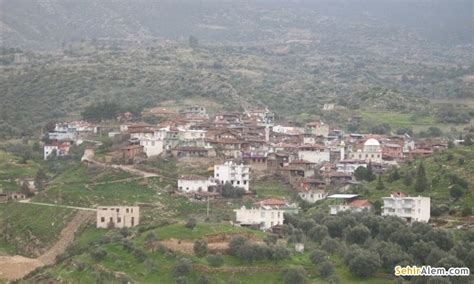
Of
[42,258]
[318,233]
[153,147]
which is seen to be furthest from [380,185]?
[42,258]

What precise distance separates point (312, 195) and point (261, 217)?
9.54 m

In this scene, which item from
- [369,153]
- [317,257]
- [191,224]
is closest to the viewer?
[317,257]

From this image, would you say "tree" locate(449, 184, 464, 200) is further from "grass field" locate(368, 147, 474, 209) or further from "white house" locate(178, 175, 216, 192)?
"white house" locate(178, 175, 216, 192)

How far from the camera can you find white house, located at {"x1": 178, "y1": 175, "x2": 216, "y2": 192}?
70.2 meters

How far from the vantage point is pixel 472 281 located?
50.3m

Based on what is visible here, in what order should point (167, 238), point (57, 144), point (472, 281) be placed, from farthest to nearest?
1. point (57, 144)
2. point (167, 238)
3. point (472, 281)

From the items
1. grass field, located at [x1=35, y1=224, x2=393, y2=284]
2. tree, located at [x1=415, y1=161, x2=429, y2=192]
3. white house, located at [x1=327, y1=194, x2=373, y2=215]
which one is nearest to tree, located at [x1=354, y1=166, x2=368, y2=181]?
tree, located at [x1=415, y1=161, x2=429, y2=192]

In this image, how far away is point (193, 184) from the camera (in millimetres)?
70500

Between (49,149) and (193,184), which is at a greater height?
(49,149)

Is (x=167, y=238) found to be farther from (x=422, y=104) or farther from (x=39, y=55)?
(x=39, y=55)

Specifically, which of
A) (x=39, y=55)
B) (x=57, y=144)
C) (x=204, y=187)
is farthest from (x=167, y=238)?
(x=39, y=55)

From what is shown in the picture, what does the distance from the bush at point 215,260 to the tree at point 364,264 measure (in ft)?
20.1

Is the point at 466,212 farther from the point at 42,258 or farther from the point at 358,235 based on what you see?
the point at 42,258

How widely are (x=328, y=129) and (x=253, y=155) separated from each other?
765 inches
